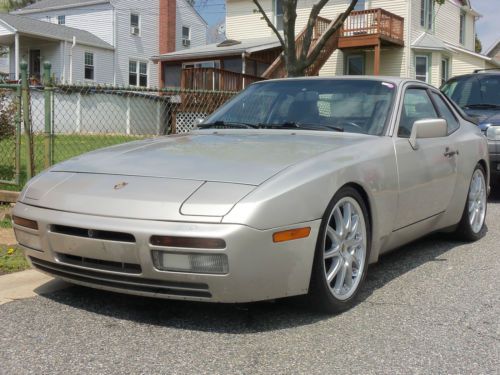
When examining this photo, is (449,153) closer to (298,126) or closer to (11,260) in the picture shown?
(298,126)

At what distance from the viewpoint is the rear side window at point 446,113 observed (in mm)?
5250

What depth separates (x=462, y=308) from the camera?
367 centimetres

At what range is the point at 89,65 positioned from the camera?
30719 millimetres

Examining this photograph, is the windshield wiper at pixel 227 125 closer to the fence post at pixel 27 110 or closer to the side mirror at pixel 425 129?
the side mirror at pixel 425 129

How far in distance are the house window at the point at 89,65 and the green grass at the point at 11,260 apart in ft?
88.9

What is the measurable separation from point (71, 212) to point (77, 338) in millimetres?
650

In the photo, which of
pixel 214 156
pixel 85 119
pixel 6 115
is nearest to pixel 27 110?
pixel 6 115

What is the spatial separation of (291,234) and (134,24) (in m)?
31.7

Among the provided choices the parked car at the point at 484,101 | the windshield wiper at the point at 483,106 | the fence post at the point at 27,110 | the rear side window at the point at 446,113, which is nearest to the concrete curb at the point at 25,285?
the fence post at the point at 27,110

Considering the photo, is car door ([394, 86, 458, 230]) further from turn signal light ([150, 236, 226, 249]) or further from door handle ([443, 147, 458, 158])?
turn signal light ([150, 236, 226, 249])

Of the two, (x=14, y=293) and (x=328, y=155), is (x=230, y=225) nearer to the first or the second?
(x=328, y=155)

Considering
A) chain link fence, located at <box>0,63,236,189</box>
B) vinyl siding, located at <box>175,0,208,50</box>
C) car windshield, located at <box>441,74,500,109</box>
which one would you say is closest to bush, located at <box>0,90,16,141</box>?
chain link fence, located at <box>0,63,236,189</box>

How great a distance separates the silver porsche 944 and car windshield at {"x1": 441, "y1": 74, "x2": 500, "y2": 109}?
447 cm

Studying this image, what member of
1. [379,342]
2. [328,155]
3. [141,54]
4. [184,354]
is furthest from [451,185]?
[141,54]
